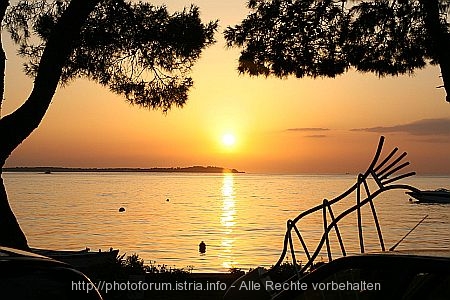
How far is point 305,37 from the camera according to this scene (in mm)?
10875

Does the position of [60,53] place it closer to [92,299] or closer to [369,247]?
[92,299]

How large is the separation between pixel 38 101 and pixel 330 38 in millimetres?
4417

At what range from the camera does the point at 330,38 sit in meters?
10.9

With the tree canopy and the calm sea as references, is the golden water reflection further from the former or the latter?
the tree canopy

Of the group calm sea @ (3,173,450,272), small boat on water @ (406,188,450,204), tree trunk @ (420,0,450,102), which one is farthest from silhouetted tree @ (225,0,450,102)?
calm sea @ (3,173,450,272)

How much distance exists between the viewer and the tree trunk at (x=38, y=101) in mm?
9445

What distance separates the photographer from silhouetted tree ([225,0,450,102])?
401 inches

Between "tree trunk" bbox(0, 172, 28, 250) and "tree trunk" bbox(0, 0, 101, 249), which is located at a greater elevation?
"tree trunk" bbox(0, 0, 101, 249)

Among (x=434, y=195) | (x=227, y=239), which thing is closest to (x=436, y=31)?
(x=434, y=195)

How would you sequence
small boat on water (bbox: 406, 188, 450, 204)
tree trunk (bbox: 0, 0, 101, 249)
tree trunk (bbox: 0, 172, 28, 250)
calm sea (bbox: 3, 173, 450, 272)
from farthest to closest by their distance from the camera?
calm sea (bbox: 3, 173, 450, 272), small boat on water (bbox: 406, 188, 450, 204), tree trunk (bbox: 0, 172, 28, 250), tree trunk (bbox: 0, 0, 101, 249)

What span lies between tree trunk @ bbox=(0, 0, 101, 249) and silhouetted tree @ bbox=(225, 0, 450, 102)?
2.64 meters

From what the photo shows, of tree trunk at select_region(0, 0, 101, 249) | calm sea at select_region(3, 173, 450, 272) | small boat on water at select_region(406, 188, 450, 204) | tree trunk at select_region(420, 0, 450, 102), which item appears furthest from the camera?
calm sea at select_region(3, 173, 450, 272)

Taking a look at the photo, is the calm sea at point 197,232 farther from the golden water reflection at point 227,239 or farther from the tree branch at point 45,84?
the tree branch at point 45,84

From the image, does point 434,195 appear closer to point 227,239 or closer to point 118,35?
point 227,239
